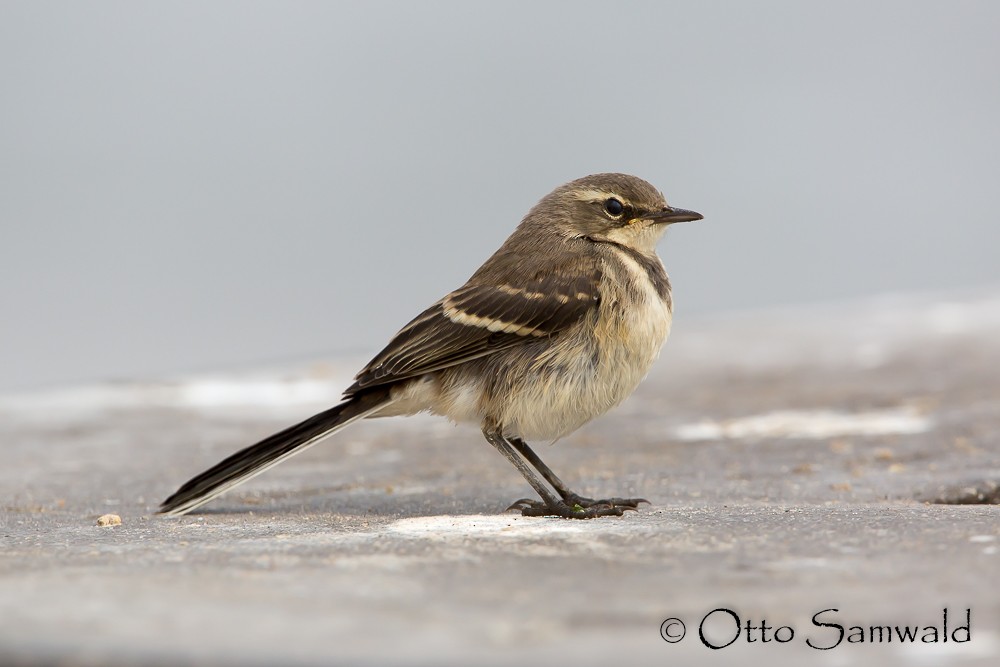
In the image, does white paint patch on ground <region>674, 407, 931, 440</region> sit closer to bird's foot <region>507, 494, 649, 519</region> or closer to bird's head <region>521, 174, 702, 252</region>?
bird's head <region>521, 174, 702, 252</region>

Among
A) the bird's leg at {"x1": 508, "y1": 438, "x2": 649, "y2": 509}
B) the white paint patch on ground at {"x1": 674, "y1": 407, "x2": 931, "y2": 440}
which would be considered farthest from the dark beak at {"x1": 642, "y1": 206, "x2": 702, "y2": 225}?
the white paint patch on ground at {"x1": 674, "y1": 407, "x2": 931, "y2": 440}

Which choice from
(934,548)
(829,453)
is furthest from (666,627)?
(829,453)

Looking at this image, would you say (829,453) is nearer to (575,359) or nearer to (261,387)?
(575,359)

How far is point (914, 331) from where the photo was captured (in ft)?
32.9

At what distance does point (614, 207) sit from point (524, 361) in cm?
101

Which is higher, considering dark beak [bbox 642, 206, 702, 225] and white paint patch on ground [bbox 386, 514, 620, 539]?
dark beak [bbox 642, 206, 702, 225]

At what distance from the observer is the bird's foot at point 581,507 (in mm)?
4762

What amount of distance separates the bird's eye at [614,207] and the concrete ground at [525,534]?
131 centimetres

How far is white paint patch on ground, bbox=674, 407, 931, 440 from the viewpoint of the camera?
22.7ft

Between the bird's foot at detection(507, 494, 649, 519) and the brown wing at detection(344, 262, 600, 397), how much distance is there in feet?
2.35

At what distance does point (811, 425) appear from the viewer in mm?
7230

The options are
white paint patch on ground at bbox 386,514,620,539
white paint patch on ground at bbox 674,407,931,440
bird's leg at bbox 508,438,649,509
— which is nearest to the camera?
white paint patch on ground at bbox 386,514,620,539

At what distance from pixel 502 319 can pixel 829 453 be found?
7.44ft

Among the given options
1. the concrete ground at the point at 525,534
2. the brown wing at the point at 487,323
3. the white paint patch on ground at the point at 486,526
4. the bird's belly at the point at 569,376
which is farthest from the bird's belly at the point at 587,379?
the white paint patch on ground at the point at 486,526
